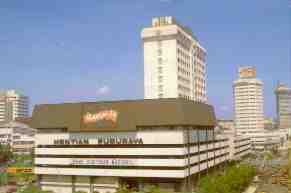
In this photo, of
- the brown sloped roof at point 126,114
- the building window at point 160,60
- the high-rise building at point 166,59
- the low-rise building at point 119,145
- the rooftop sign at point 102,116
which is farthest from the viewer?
the building window at point 160,60

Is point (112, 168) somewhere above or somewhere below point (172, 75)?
below

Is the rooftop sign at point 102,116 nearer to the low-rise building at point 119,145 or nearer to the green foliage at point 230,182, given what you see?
the low-rise building at point 119,145

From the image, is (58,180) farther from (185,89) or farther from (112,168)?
(185,89)

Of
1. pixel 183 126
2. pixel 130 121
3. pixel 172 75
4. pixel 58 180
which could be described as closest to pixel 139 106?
pixel 130 121

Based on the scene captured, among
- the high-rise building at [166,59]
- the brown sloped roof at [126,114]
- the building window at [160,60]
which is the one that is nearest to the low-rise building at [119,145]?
the brown sloped roof at [126,114]

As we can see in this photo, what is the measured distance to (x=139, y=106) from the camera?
333 ft

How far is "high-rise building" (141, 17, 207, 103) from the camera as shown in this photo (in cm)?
15312

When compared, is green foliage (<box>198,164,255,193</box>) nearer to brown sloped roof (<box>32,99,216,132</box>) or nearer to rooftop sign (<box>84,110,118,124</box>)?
brown sloped roof (<box>32,99,216,132</box>)

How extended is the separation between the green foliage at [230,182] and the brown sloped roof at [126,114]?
582 inches

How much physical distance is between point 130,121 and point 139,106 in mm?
4121

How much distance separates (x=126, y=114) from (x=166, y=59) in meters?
55.9

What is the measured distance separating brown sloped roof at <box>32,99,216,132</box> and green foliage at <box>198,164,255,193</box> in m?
14.8

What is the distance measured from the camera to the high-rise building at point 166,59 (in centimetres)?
15312

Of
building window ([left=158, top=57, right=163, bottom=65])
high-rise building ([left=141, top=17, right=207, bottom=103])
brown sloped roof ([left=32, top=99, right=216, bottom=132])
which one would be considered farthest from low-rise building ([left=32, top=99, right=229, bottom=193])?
building window ([left=158, top=57, right=163, bottom=65])
